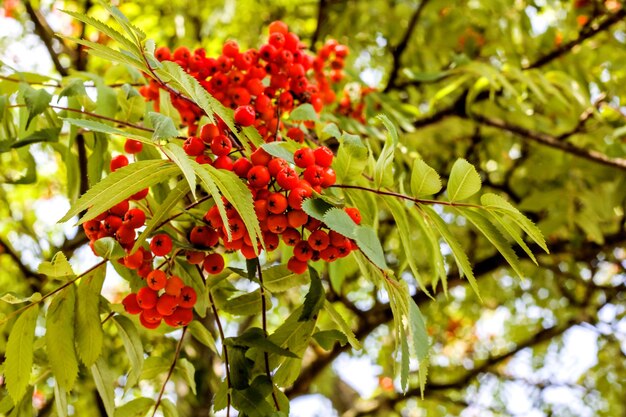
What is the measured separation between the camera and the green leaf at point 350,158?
58.3 inches

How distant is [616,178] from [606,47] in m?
0.88

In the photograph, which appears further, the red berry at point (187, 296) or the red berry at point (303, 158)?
the red berry at point (187, 296)

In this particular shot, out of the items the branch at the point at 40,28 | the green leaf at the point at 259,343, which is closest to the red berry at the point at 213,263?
the green leaf at the point at 259,343

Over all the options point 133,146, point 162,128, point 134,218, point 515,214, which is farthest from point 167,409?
point 515,214

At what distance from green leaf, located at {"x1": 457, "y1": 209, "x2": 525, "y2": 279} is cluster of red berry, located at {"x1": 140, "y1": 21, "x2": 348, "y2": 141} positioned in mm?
613

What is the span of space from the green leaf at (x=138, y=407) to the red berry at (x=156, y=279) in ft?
1.52

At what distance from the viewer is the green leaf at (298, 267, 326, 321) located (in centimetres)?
145

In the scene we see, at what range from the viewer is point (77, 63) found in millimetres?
3947

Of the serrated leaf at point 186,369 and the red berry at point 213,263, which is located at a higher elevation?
the red berry at point 213,263

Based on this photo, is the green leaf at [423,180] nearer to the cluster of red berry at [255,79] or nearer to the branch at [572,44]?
the cluster of red berry at [255,79]

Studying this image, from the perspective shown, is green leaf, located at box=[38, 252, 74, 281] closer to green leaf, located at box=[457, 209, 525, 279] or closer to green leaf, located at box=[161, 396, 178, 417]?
green leaf, located at box=[161, 396, 178, 417]

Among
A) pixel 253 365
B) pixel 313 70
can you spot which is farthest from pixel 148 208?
pixel 313 70

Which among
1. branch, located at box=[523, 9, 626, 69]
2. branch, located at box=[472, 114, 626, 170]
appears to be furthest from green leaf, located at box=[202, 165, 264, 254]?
branch, located at box=[523, 9, 626, 69]

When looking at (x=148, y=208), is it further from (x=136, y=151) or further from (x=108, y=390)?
(x=108, y=390)
